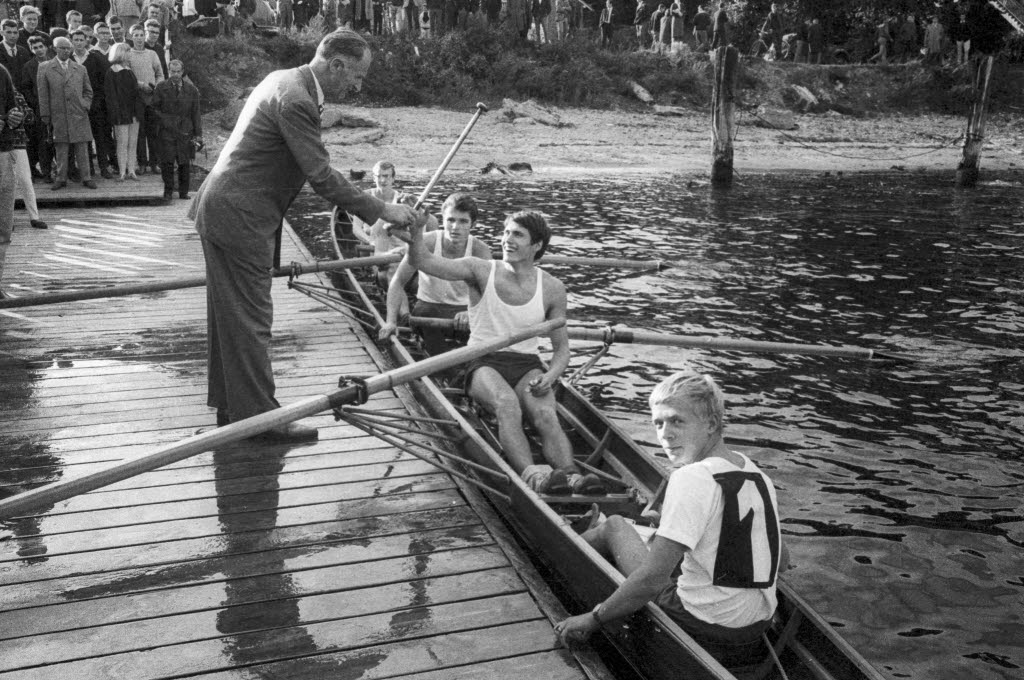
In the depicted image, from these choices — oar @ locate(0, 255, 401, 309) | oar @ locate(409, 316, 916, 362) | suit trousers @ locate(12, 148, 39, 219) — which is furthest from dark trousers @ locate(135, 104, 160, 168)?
oar @ locate(409, 316, 916, 362)

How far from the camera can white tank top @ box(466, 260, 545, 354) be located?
219 inches

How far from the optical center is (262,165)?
4891 mm

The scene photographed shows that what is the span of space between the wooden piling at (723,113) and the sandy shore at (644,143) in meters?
1.74

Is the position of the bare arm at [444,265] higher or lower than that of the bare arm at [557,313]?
higher

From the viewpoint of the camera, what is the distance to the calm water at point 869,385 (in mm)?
5047

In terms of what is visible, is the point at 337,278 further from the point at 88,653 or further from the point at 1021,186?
the point at 1021,186

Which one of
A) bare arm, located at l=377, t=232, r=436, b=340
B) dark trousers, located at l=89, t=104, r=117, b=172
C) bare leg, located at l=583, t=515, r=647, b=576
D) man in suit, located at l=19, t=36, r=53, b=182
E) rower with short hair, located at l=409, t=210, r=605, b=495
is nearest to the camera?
bare leg, located at l=583, t=515, r=647, b=576

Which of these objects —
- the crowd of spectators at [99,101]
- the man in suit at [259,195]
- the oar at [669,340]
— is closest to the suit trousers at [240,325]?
the man in suit at [259,195]

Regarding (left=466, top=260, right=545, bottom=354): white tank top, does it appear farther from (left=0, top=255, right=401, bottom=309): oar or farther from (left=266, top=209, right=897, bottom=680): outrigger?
(left=0, top=255, right=401, bottom=309): oar

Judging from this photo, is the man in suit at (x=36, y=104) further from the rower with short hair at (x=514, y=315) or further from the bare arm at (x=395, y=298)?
the rower with short hair at (x=514, y=315)

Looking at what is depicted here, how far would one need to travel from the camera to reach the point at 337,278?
10.3 m

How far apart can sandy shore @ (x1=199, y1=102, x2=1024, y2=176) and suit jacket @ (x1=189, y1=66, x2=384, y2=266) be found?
56.0ft

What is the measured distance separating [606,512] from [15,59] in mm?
11717

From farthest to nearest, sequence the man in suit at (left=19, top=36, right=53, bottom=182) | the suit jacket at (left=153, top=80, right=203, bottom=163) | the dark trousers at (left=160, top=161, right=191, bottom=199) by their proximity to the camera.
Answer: the dark trousers at (left=160, top=161, right=191, bottom=199) → the suit jacket at (left=153, top=80, right=203, bottom=163) → the man in suit at (left=19, top=36, right=53, bottom=182)
